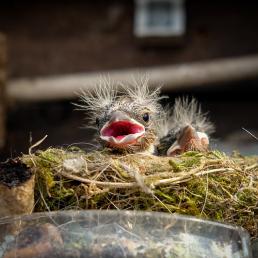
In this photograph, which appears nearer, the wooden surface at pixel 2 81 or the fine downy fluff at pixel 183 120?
the fine downy fluff at pixel 183 120

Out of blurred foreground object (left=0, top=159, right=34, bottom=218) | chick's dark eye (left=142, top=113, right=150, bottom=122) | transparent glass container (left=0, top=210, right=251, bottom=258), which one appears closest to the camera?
transparent glass container (left=0, top=210, right=251, bottom=258)

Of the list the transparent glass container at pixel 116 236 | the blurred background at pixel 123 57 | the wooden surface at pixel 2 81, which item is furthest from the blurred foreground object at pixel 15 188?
the blurred background at pixel 123 57

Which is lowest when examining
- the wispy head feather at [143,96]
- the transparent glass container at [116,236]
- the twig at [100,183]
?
the transparent glass container at [116,236]

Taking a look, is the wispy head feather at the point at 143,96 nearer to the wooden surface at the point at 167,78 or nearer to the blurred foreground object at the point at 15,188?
the blurred foreground object at the point at 15,188

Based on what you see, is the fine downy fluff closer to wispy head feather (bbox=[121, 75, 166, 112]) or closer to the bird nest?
wispy head feather (bbox=[121, 75, 166, 112])

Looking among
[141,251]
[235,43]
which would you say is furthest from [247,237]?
[235,43]

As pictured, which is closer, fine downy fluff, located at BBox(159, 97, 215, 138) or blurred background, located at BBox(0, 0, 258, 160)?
fine downy fluff, located at BBox(159, 97, 215, 138)

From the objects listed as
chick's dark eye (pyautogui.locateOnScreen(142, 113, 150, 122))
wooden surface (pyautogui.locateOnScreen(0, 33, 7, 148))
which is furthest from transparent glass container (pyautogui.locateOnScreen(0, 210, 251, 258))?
wooden surface (pyautogui.locateOnScreen(0, 33, 7, 148))
